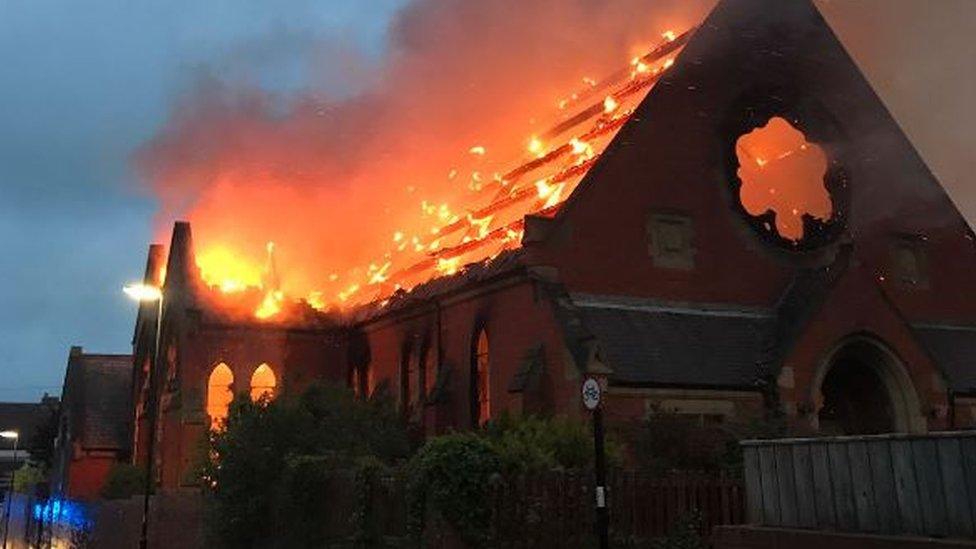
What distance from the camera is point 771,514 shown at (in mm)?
11547

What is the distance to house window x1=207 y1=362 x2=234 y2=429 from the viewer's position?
103 feet

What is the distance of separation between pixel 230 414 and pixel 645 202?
1195 centimetres

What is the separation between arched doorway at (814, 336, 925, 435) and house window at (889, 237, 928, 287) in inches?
205

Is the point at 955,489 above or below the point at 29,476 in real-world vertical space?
below

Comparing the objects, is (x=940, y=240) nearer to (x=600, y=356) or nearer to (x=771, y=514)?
(x=600, y=356)

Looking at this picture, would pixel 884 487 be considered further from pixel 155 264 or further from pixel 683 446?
pixel 155 264

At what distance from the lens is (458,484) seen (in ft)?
48.2

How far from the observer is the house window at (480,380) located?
2500 centimetres

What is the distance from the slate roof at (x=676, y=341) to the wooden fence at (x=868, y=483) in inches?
368

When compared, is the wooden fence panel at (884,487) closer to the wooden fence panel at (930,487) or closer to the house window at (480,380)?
the wooden fence panel at (930,487)

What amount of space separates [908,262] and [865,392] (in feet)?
21.0

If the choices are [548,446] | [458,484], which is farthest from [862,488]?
[548,446]

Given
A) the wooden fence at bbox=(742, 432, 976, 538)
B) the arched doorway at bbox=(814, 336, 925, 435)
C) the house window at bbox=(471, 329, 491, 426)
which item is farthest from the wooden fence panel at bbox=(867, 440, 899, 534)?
the house window at bbox=(471, 329, 491, 426)

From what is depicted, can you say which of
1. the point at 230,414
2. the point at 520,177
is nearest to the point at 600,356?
the point at 230,414
